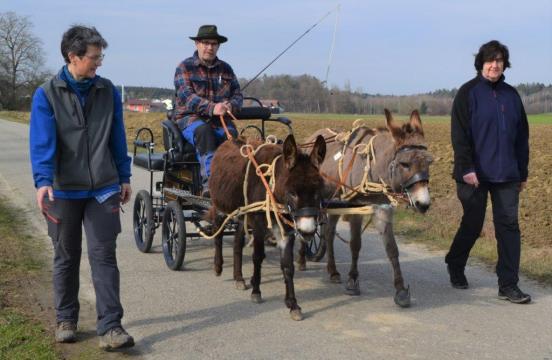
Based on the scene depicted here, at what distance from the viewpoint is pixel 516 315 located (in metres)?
5.76

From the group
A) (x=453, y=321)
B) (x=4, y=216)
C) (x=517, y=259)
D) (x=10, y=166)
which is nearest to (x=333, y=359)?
(x=453, y=321)

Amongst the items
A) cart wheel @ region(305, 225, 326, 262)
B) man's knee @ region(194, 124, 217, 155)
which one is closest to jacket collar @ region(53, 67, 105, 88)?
man's knee @ region(194, 124, 217, 155)

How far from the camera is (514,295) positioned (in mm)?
6098

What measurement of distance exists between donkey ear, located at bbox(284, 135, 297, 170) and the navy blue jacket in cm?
182

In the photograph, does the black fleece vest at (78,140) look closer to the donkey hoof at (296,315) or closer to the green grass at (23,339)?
the green grass at (23,339)

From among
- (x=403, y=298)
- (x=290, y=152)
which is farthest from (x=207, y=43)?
(x=403, y=298)

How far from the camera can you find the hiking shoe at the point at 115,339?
475 cm

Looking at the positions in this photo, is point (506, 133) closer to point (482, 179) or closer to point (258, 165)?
point (482, 179)

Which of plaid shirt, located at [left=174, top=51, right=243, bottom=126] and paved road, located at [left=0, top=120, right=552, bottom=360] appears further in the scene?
plaid shirt, located at [left=174, top=51, right=243, bottom=126]

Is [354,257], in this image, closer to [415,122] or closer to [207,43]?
[415,122]

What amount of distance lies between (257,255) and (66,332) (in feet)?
6.10

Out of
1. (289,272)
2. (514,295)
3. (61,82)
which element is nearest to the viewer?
(61,82)

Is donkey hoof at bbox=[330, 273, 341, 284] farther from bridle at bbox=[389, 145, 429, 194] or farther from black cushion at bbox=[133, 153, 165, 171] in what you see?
black cushion at bbox=[133, 153, 165, 171]

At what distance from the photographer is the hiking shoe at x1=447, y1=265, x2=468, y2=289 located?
6.65 m
